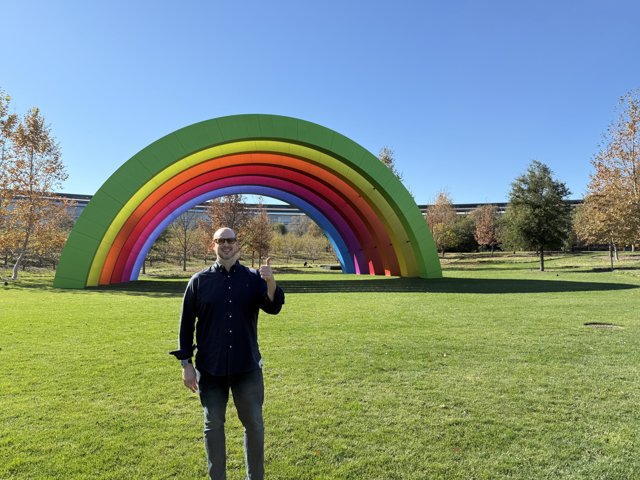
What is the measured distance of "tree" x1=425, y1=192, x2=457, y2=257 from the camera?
2307 inches

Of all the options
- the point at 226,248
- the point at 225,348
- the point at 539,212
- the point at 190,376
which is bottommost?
the point at 190,376

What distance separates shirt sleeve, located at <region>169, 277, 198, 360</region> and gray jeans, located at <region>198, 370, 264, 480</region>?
0.24 meters

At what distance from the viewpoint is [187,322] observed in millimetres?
3426

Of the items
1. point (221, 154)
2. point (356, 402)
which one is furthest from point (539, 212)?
point (356, 402)

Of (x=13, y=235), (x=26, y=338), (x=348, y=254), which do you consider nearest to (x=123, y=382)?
(x=26, y=338)

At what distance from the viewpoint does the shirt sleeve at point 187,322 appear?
11.0ft

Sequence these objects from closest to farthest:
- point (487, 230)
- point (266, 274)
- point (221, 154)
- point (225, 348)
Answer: point (225, 348) → point (266, 274) → point (221, 154) → point (487, 230)

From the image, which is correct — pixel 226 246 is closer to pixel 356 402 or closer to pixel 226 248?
pixel 226 248

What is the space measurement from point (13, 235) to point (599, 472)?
31310 mm

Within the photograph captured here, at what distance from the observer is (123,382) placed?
5.93 meters

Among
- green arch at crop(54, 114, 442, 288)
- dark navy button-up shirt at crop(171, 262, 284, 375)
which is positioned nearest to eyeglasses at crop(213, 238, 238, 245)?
dark navy button-up shirt at crop(171, 262, 284, 375)

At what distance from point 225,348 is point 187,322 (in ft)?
1.42

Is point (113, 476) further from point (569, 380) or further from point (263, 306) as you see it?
point (569, 380)

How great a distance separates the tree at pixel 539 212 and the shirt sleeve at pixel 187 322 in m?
35.8
